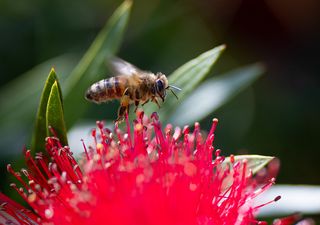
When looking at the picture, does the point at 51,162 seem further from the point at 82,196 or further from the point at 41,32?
the point at 41,32

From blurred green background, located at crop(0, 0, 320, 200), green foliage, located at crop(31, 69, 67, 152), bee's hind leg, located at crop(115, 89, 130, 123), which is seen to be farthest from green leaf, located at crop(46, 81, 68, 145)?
blurred green background, located at crop(0, 0, 320, 200)

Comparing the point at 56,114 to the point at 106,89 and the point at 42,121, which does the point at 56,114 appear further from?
the point at 106,89

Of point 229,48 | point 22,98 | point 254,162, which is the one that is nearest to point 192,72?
point 254,162

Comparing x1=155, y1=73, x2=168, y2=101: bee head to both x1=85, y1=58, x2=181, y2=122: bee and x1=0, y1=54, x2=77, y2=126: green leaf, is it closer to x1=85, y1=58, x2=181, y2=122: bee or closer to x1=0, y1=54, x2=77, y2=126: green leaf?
x1=85, y1=58, x2=181, y2=122: bee

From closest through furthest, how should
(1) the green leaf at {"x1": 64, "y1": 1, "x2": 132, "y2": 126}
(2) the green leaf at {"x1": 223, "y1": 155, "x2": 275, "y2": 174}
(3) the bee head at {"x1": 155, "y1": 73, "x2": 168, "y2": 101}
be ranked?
(2) the green leaf at {"x1": 223, "y1": 155, "x2": 275, "y2": 174}, (3) the bee head at {"x1": 155, "y1": 73, "x2": 168, "y2": 101}, (1) the green leaf at {"x1": 64, "y1": 1, "x2": 132, "y2": 126}

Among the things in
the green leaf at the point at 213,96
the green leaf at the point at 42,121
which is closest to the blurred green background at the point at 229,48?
the green leaf at the point at 213,96

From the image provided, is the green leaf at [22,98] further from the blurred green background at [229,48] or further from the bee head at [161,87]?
the bee head at [161,87]
